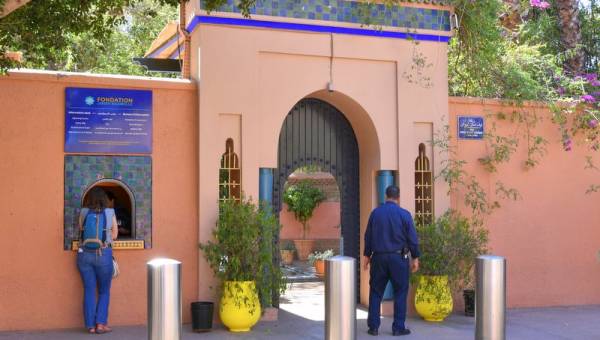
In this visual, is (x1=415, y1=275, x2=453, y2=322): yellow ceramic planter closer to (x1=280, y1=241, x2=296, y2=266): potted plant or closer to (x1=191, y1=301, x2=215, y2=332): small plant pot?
(x1=191, y1=301, x2=215, y2=332): small plant pot

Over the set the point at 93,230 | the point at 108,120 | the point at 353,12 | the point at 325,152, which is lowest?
the point at 93,230

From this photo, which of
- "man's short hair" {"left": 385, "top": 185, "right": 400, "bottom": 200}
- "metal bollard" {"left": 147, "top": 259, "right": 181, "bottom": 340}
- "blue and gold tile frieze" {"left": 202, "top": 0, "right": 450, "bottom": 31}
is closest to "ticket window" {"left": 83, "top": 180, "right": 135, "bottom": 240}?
"blue and gold tile frieze" {"left": 202, "top": 0, "right": 450, "bottom": 31}

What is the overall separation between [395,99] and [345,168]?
1.27 m

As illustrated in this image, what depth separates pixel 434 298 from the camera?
9.51m

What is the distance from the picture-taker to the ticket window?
9336 mm

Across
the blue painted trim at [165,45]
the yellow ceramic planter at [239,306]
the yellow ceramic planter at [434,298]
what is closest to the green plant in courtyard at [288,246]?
the blue painted trim at [165,45]

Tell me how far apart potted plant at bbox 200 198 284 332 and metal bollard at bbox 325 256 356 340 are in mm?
3138

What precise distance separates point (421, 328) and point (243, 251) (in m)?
2.41

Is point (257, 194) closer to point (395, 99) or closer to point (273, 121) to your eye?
point (273, 121)

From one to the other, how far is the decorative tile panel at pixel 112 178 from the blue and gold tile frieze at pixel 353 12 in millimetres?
2263

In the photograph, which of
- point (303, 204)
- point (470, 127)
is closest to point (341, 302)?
point (470, 127)

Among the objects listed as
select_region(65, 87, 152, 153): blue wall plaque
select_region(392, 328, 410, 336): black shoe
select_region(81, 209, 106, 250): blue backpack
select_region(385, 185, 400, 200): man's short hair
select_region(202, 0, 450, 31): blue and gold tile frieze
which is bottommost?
select_region(392, 328, 410, 336): black shoe

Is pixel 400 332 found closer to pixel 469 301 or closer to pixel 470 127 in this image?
pixel 469 301

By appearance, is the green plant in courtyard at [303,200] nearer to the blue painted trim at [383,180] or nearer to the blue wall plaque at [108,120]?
the blue painted trim at [383,180]
